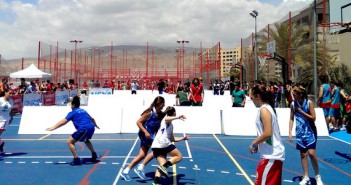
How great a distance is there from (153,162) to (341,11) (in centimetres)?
1803

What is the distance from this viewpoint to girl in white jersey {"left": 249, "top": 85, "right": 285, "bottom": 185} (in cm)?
467

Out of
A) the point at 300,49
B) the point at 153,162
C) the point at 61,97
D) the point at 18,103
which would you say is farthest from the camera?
the point at 300,49

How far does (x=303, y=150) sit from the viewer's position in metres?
6.91

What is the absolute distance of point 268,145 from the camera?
4809mm

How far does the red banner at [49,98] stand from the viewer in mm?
26712

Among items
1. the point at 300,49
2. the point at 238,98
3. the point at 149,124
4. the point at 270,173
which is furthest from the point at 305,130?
the point at 300,49

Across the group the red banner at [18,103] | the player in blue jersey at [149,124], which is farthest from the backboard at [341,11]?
the red banner at [18,103]

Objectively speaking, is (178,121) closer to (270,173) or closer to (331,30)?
(270,173)

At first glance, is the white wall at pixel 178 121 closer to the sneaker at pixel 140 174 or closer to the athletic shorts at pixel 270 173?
the sneaker at pixel 140 174

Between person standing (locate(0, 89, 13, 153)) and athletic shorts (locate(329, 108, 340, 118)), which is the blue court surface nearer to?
person standing (locate(0, 89, 13, 153))

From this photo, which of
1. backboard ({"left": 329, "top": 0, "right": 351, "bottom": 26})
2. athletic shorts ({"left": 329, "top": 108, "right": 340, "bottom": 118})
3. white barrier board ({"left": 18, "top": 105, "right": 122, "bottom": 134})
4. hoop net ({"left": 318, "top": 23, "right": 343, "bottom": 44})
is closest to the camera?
athletic shorts ({"left": 329, "top": 108, "right": 340, "bottom": 118})

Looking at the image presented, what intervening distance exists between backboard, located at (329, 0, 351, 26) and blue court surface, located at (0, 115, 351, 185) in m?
10.8

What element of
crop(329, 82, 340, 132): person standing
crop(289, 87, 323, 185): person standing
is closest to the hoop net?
crop(329, 82, 340, 132): person standing

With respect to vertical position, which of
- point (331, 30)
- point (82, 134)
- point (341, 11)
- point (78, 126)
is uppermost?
point (341, 11)
